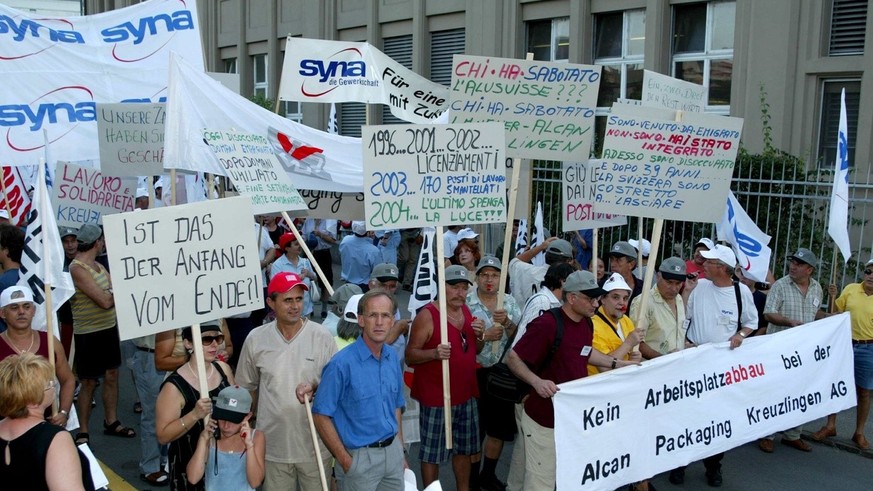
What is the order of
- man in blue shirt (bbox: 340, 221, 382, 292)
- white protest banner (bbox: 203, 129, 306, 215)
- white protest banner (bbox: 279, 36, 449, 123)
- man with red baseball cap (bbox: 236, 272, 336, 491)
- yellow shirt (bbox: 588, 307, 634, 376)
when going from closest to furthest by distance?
man with red baseball cap (bbox: 236, 272, 336, 491) → yellow shirt (bbox: 588, 307, 634, 376) → white protest banner (bbox: 203, 129, 306, 215) → white protest banner (bbox: 279, 36, 449, 123) → man in blue shirt (bbox: 340, 221, 382, 292)

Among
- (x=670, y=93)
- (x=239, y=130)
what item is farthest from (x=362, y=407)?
(x=670, y=93)

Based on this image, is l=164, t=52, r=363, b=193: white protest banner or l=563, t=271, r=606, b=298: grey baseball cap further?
l=164, t=52, r=363, b=193: white protest banner

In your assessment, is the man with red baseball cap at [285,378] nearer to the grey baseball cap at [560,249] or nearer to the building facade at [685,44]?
the grey baseball cap at [560,249]

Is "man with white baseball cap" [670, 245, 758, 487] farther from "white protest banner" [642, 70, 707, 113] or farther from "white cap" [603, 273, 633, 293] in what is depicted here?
"white protest banner" [642, 70, 707, 113]

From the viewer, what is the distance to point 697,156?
6473 millimetres

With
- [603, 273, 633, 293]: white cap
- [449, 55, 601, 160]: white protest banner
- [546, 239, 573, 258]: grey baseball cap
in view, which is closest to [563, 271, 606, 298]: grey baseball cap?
[603, 273, 633, 293]: white cap

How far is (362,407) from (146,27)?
17.0 feet

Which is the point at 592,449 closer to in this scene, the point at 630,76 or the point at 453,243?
the point at 453,243

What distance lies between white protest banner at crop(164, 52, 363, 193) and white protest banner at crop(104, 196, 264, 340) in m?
2.15

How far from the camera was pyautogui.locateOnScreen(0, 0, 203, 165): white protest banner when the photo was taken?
7504 mm

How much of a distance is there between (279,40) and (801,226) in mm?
18244

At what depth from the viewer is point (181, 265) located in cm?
461

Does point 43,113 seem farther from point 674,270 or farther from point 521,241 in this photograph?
point 674,270

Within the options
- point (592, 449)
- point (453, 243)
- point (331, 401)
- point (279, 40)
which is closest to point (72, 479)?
point (331, 401)
